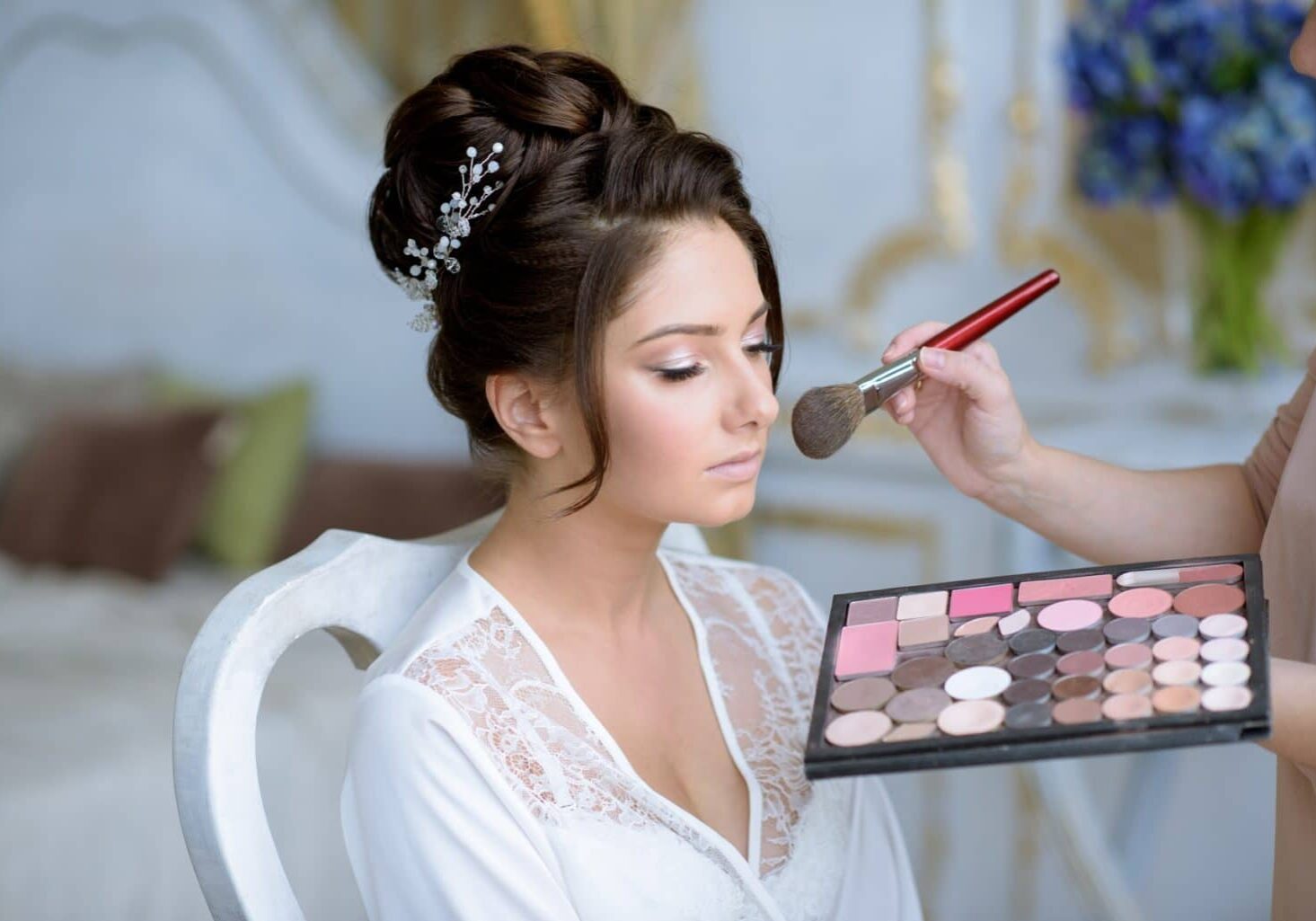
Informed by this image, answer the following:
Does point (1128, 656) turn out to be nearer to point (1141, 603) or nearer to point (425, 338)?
point (1141, 603)

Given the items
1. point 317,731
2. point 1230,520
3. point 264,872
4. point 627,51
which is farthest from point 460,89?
point 627,51

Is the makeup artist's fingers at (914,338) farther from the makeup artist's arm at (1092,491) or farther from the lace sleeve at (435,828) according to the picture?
the lace sleeve at (435,828)

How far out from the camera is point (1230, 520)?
1371 millimetres

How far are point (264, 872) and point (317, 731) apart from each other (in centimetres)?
145

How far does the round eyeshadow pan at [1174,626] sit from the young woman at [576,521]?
36cm

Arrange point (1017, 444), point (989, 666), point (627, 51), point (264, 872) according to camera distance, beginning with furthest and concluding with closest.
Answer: point (627, 51)
point (1017, 444)
point (264, 872)
point (989, 666)

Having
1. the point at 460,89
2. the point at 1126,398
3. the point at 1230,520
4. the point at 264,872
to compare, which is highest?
the point at 1126,398

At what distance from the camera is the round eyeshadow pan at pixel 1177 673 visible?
0.91 meters

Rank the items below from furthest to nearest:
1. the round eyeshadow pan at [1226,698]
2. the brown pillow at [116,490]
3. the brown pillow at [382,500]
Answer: the brown pillow at [116,490], the brown pillow at [382,500], the round eyeshadow pan at [1226,698]

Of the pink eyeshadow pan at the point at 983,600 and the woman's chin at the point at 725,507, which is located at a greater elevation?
the woman's chin at the point at 725,507

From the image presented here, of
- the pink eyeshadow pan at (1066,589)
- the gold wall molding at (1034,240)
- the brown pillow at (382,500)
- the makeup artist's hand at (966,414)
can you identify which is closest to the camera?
the pink eyeshadow pan at (1066,589)

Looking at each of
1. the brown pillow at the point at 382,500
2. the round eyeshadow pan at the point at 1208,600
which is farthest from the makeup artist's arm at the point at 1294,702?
the brown pillow at the point at 382,500

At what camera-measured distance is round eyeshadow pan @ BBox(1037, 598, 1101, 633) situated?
3.34ft

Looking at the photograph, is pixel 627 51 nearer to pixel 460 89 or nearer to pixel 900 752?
pixel 460 89
